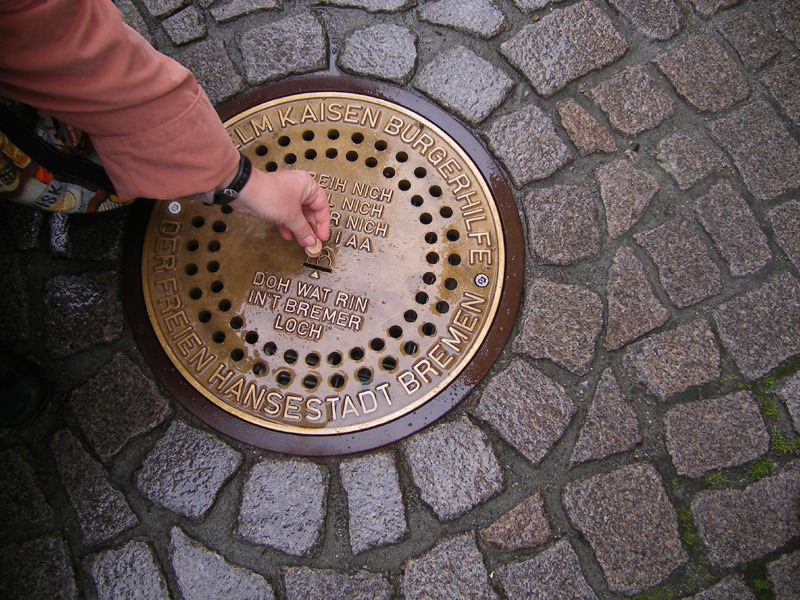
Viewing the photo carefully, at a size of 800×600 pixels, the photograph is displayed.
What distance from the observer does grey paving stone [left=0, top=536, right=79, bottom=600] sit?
1.64m

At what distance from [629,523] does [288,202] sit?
1.43 meters

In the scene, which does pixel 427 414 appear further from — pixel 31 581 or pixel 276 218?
pixel 31 581

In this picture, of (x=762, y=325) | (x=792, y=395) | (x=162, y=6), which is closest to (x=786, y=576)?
(x=792, y=395)

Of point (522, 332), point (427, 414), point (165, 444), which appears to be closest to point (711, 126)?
point (522, 332)

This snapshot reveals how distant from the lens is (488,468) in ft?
5.64

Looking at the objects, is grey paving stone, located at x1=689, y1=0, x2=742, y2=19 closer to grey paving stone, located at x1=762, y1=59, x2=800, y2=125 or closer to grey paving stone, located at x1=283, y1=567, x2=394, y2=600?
grey paving stone, located at x1=762, y1=59, x2=800, y2=125

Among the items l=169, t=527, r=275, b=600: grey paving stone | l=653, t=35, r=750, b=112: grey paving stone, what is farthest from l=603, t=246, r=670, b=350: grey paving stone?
l=169, t=527, r=275, b=600: grey paving stone

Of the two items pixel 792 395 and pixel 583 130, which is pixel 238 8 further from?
pixel 792 395

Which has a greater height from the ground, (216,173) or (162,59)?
(162,59)

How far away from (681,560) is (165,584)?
158cm

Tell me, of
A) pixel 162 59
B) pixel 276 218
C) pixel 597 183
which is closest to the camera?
pixel 162 59

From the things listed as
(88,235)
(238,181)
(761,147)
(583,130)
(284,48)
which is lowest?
(88,235)

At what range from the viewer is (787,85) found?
1992mm

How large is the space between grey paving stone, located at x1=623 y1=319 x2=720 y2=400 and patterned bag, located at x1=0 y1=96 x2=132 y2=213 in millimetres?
1782
